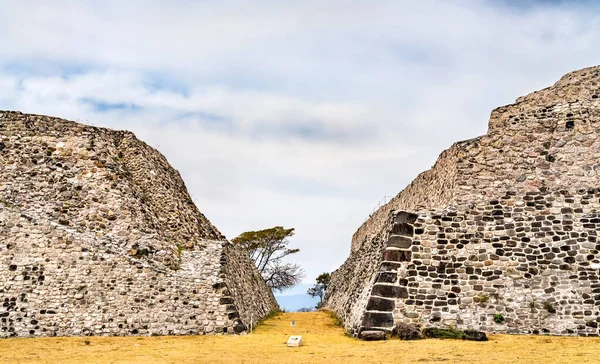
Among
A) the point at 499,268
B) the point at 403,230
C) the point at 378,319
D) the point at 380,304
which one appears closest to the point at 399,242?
the point at 403,230

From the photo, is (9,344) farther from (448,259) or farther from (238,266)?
(448,259)

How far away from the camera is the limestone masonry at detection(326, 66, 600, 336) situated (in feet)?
50.1

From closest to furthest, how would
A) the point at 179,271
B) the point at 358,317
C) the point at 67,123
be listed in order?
the point at 358,317
the point at 179,271
the point at 67,123

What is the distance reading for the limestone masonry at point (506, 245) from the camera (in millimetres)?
15281

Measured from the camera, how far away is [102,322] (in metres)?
17.2

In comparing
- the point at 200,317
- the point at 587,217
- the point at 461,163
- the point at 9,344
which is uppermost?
the point at 461,163

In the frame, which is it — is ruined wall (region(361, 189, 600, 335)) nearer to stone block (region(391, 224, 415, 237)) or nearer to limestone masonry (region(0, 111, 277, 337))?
stone block (region(391, 224, 415, 237))

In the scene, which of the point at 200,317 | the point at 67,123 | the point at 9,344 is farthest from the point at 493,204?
the point at 67,123

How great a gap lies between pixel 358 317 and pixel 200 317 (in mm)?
4817

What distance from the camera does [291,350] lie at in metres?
14.2

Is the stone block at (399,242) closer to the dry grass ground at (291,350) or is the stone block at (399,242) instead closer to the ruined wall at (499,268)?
the ruined wall at (499,268)

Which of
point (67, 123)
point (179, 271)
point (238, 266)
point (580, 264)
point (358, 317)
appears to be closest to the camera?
point (580, 264)

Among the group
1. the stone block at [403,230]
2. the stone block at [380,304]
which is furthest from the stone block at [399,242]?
the stone block at [380,304]

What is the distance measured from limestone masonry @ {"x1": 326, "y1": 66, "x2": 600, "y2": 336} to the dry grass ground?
0.90m
